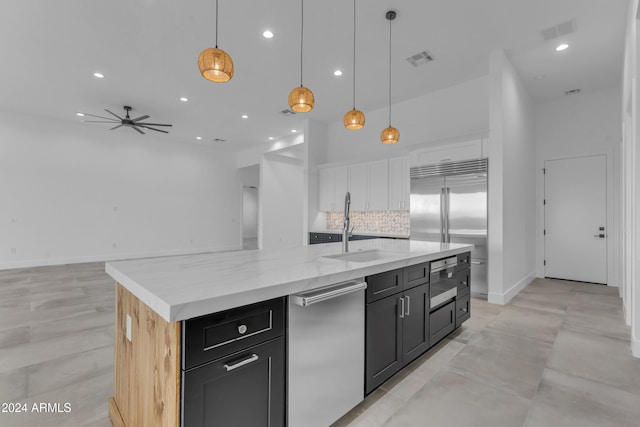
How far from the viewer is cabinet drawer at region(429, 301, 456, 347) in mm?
2566

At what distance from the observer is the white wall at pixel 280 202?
9273mm

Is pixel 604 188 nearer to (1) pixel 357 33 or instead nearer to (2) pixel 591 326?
(2) pixel 591 326

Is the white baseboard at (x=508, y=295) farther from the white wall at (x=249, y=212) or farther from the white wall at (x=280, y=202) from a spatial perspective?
the white wall at (x=249, y=212)

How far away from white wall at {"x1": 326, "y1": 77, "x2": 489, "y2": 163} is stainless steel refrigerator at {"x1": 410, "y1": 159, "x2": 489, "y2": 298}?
519mm

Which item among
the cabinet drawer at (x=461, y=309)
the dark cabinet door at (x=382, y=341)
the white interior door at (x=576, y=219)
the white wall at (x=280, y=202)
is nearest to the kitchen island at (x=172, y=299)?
the dark cabinet door at (x=382, y=341)

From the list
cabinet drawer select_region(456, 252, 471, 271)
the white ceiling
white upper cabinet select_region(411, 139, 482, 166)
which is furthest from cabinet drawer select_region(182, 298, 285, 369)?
white upper cabinet select_region(411, 139, 482, 166)

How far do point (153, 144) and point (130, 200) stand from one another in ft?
5.80

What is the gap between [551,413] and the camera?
73.6 inches

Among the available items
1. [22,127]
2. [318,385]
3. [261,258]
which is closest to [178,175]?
[22,127]

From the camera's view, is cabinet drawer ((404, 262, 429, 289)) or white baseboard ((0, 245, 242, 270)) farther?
white baseboard ((0, 245, 242, 270))

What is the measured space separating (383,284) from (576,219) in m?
5.67

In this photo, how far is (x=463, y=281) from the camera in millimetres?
3055

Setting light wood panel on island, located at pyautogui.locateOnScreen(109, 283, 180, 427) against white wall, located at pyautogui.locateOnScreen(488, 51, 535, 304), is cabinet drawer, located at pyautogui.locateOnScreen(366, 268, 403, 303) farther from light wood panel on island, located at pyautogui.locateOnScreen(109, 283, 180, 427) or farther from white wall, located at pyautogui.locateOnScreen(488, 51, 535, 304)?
white wall, located at pyautogui.locateOnScreen(488, 51, 535, 304)

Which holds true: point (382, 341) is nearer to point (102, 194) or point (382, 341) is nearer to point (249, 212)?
point (102, 194)
